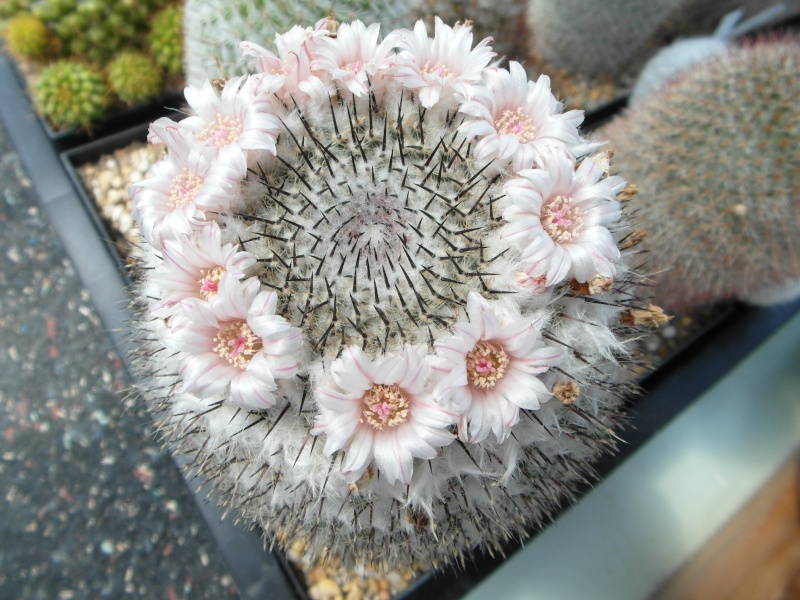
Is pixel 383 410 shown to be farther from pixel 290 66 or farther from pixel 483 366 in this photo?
pixel 290 66

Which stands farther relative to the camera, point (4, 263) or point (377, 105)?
point (4, 263)

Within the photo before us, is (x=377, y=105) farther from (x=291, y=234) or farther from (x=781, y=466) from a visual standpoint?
(x=781, y=466)

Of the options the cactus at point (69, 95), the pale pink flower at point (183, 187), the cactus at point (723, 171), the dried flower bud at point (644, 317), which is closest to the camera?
the pale pink flower at point (183, 187)

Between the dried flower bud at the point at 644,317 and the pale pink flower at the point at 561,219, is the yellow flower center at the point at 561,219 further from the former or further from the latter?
the dried flower bud at the point at 644,317

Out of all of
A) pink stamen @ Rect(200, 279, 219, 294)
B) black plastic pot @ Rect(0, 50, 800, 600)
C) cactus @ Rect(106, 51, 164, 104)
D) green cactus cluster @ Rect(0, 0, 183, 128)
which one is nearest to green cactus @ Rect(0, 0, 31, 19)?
green cactus cluster @ Rect(0, 0, 183, 128)

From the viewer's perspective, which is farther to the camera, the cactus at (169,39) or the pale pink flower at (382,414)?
the cactus at (169,39)

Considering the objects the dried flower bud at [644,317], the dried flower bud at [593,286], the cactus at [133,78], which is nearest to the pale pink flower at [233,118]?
the dried flower bud at [593,286]

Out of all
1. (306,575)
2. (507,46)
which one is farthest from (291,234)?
(507,46)
